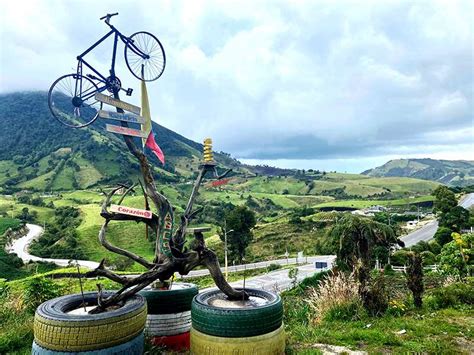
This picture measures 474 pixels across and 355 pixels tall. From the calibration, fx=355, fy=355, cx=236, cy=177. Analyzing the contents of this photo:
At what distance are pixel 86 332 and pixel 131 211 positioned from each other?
→ 217cm

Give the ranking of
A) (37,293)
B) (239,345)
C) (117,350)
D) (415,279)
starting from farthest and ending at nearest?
(37,293) < (415,279) < (239,345) < (117,350)

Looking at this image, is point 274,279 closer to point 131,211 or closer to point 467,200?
point 131,211

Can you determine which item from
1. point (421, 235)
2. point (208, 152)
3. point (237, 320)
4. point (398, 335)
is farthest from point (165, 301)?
Result: point (421, 235)

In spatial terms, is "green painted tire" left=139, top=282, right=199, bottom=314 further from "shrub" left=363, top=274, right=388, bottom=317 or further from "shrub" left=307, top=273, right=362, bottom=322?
"shrub" left=363, top=274, right=388, bottom=317

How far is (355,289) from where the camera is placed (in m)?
9.14

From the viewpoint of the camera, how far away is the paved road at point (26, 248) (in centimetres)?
4899

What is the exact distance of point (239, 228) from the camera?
41656mm

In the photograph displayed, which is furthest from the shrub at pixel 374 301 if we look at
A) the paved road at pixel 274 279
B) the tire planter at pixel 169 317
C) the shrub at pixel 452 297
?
the paved road at pixel 274 279

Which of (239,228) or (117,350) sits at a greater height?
(117,350)

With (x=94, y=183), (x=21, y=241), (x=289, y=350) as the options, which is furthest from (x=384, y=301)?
(x=94, y=183)

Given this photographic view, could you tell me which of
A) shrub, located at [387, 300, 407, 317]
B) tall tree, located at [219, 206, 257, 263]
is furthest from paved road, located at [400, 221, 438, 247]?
shrub, located at [387, 300, 407, 317]

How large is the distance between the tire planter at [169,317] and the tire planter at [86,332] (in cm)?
123

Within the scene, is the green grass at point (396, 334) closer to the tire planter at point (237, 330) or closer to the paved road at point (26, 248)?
the tire planter at point (237, 330)

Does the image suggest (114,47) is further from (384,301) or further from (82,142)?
(82,142)
